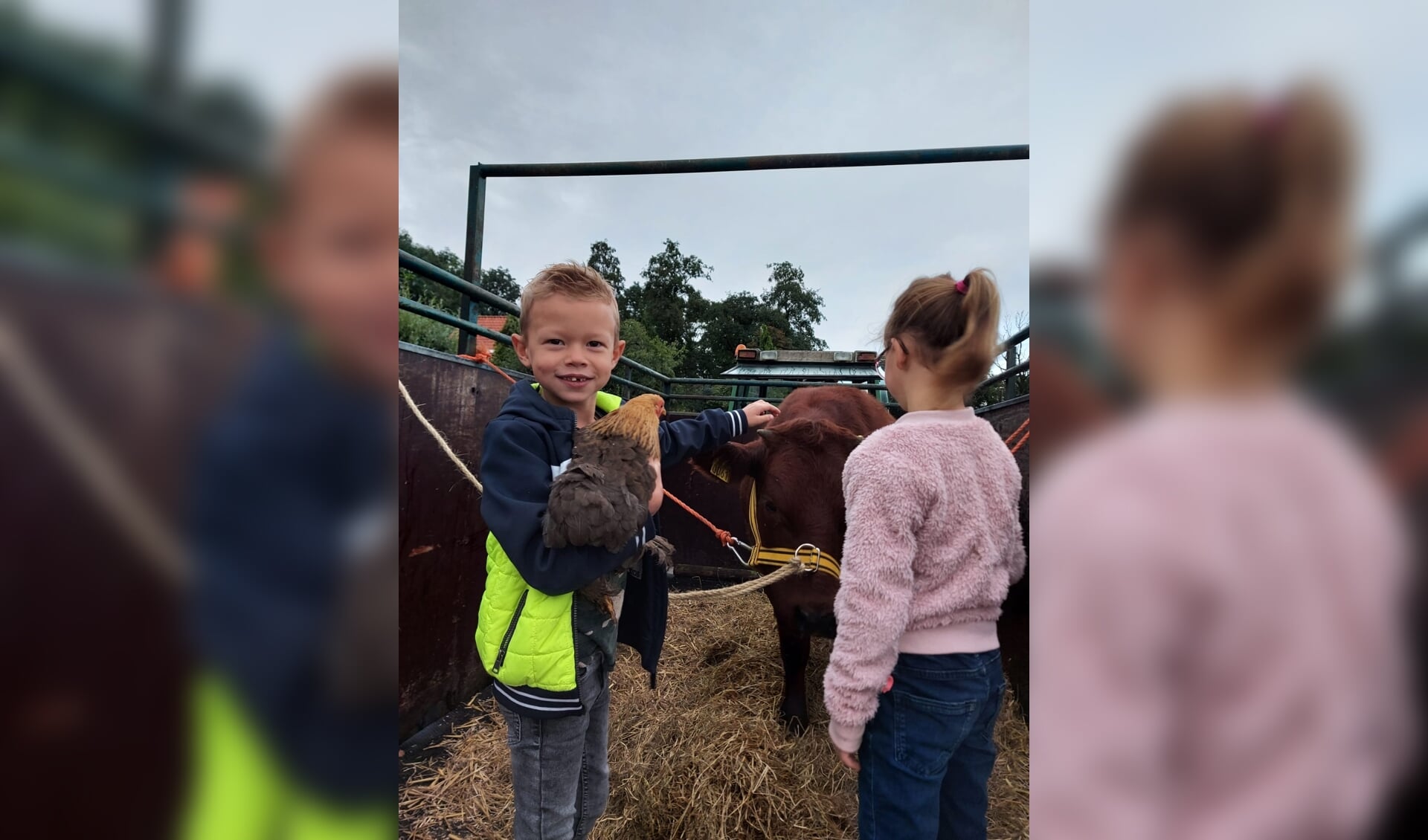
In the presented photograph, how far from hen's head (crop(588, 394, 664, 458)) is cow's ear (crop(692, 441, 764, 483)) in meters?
0.71

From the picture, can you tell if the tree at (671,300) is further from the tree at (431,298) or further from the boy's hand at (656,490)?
the boy's hand at (656,490)

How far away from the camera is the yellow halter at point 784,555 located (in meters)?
1.72

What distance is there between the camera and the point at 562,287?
1183 millimetres
